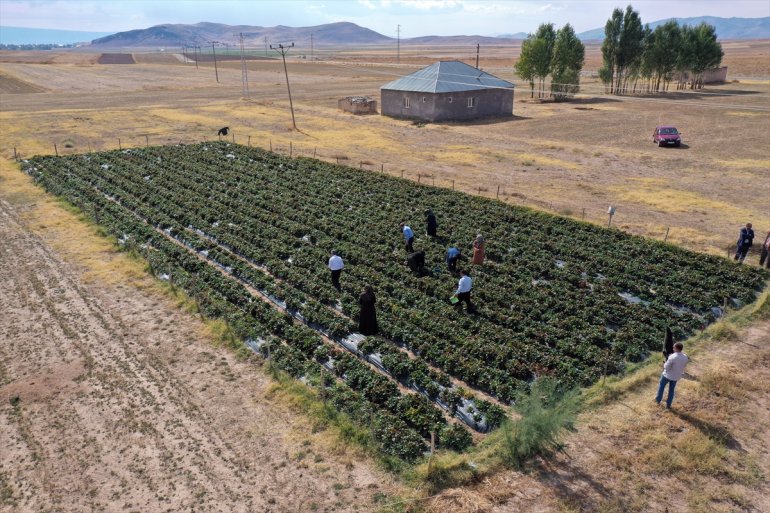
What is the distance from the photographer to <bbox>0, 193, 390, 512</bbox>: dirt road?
9.98 meters

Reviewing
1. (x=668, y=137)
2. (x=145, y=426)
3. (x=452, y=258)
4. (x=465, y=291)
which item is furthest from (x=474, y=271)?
(x=668, y=137)

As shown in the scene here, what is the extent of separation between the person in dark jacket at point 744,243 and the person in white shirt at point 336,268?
44.4 ft

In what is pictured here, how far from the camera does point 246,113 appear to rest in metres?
59.5

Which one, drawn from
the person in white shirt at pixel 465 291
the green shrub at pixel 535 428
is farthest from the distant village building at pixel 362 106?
the green shrub at pixel 535 428

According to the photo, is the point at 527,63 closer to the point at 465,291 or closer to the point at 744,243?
the point at 744,243

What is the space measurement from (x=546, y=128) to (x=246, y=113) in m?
30.7

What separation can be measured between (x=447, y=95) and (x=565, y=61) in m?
27.4

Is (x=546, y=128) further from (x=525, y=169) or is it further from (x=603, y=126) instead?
(x=525, y=169)

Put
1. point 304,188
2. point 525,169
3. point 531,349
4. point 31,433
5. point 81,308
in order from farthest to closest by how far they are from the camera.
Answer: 1. point 525,169
2. point 304,188
3. point 81,308
4. point 531,349
5. point 31,433

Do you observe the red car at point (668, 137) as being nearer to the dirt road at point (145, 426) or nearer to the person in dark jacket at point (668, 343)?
the person in dark jacket at point (668, 343)

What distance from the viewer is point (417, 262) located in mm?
18203

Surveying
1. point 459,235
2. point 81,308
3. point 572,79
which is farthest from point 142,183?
point 572,79

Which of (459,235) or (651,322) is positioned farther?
(459,235)

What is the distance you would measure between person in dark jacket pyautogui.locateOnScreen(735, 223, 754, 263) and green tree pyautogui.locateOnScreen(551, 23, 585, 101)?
54.7 meters
